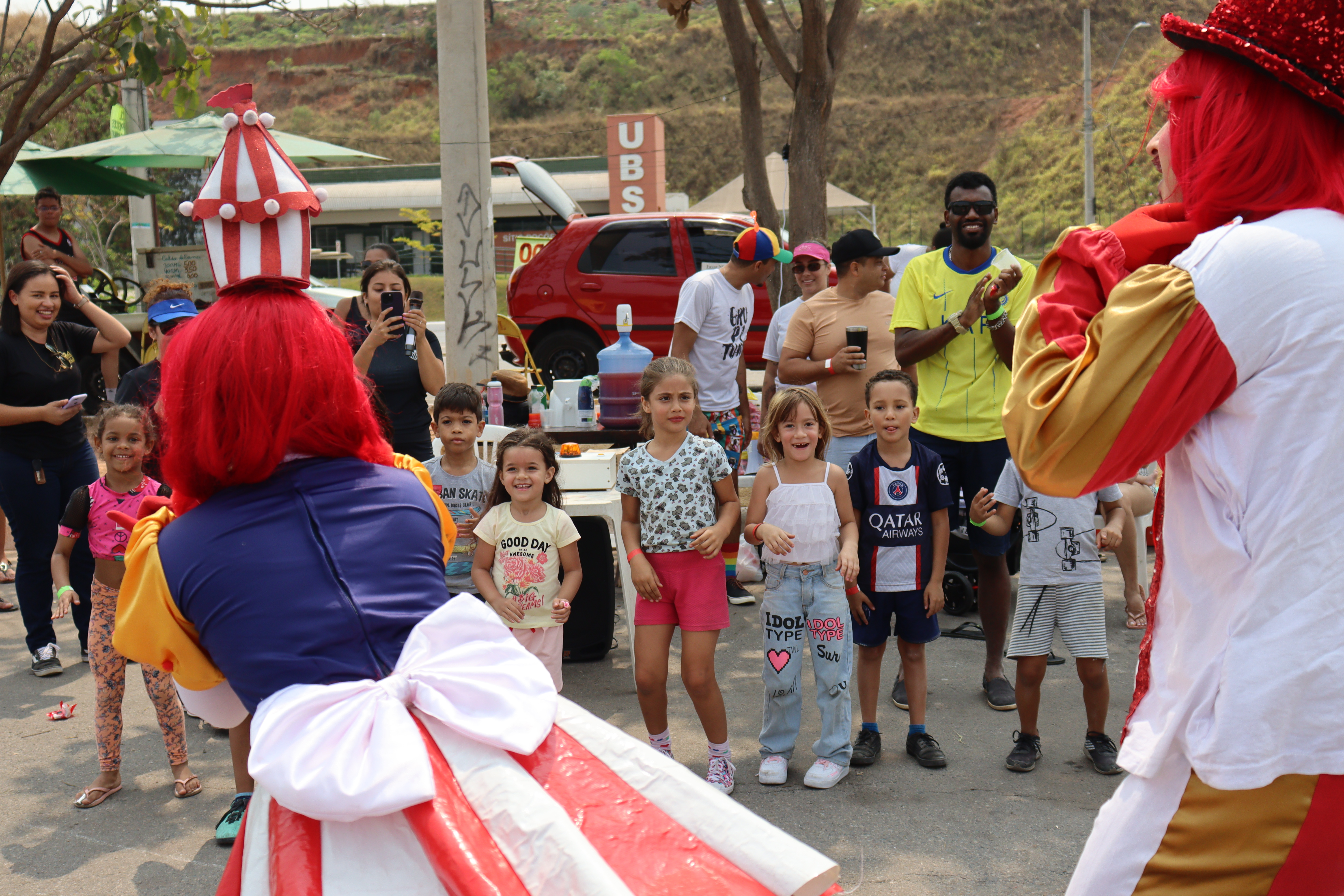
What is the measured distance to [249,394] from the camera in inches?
72.7

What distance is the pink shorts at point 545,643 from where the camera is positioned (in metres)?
4.32

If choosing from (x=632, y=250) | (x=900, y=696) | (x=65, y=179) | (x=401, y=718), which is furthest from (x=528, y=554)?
(x=65, y=179)

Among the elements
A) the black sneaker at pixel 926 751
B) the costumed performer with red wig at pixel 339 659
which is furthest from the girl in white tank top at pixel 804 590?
the costumed performer with red wig at pixel 339 659

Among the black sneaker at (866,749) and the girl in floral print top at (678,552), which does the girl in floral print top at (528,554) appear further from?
the black sneaker at (866,749)

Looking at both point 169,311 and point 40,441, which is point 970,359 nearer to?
point 169,311

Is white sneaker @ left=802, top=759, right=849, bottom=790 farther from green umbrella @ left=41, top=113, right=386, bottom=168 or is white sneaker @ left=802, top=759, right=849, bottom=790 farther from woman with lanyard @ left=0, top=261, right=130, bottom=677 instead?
green umbrella @ left=41, top=113, right=386, bottom=168

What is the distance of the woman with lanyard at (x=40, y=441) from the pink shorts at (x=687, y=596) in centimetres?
314

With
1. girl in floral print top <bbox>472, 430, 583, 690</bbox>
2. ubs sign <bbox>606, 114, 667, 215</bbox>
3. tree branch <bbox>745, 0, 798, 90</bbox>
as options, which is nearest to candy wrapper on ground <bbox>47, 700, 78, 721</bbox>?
girl in floral print top <bbox>472, 430, 583, 690</bbox>

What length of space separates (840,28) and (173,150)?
309 inches

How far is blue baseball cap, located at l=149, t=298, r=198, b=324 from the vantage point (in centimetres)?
522

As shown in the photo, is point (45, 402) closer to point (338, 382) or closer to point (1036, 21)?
point (338, 382)

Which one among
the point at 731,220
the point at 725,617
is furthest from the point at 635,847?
the point at 731,220

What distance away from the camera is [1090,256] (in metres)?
1.62

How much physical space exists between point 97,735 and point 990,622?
3.66 meters
